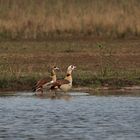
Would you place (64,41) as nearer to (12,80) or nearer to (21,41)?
(21,41)

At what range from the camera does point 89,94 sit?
63.9 feet

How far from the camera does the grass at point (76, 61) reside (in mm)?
20594

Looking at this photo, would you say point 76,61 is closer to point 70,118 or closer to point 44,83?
point 44,83

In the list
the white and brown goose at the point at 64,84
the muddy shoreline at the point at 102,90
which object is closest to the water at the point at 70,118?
the white and brown goose at the point at 64,84

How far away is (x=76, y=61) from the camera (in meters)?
24.3

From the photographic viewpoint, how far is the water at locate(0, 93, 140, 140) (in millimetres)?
14539

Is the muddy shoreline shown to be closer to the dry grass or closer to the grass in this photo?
the grass

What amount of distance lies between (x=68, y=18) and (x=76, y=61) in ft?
22.6

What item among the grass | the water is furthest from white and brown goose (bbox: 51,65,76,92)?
the grass

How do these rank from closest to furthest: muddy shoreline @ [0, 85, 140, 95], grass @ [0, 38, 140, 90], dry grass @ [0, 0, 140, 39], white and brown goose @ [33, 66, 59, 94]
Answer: white and brown goose @ [33, 66, 59, 94] → muddy shoreline @ [0, 85, 140, 95] → grass @ [0, 38, 140, 90] → dry grass @ [0, 0, 140, 39]

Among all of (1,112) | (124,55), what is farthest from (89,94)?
(124,55)

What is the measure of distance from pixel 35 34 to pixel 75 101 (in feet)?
37.3

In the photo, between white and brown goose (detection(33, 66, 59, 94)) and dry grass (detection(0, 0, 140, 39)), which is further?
dry grass (detection(0, 0, 140, 39))

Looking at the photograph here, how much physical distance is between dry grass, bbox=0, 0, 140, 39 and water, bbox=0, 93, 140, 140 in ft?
34.6
